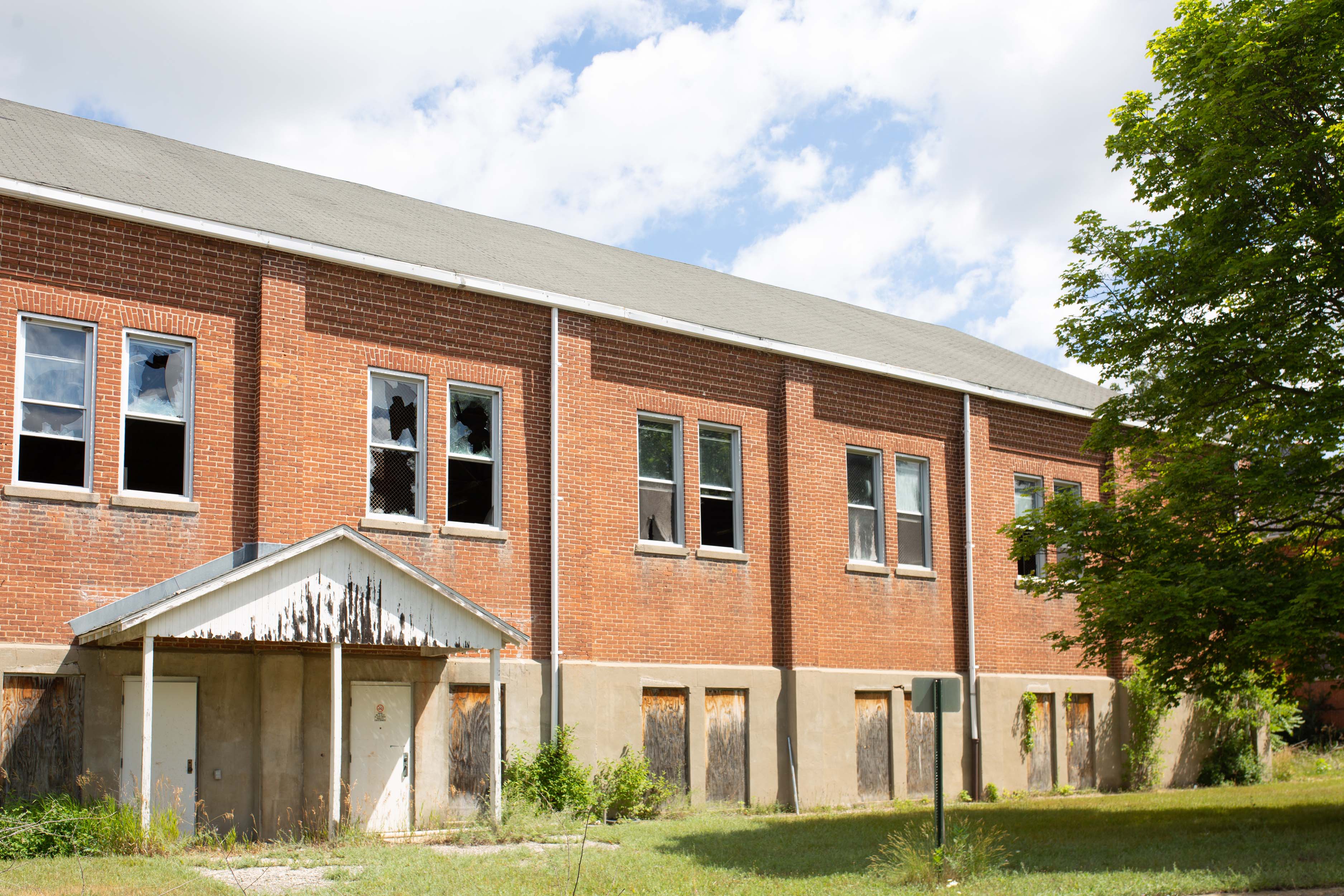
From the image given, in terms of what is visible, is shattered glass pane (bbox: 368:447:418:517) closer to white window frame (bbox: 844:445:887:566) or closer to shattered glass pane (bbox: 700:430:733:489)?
shattered glass pane (bbox: 700:430:733:489)

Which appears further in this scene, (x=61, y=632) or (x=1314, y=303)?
(x=1314, y=303)

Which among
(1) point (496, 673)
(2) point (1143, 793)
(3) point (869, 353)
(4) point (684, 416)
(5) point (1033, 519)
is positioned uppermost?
(3) point (869, 353)

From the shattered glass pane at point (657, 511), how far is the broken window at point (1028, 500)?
7910 mm

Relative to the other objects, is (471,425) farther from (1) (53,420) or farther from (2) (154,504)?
(1) (53,420)

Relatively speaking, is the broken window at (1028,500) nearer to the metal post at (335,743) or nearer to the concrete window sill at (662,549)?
the concrete window sill at (662,549)

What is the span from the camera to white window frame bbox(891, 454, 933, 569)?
74.1 feet

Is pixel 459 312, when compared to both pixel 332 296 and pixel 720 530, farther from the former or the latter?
pixel 720 530

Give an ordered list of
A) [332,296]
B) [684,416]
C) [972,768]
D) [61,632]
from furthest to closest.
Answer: [972,768] → [684,416] → [332,296] → [61,632]

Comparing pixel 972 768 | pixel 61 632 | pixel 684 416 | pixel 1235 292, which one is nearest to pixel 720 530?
pixel 684 416

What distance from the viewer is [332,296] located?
16969mm

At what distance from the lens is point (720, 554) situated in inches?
795

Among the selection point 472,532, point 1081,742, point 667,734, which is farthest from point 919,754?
point 472,532

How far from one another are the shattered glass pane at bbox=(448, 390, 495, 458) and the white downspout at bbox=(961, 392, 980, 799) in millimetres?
9516

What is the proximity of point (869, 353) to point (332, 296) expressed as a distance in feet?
33.5
